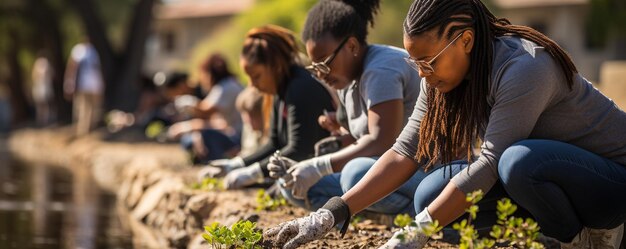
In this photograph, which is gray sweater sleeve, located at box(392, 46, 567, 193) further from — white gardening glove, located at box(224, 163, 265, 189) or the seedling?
white gardening glove, located at box(224, 163, 265, 189)

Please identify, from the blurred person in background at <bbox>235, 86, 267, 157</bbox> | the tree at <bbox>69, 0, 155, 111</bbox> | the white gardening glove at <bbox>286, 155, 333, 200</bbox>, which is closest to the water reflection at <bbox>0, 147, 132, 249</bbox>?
the blurred person in background at <bbox>235, 86, 267, 157</bbox>

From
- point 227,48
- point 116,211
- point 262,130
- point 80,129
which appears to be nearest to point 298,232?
point 262,130

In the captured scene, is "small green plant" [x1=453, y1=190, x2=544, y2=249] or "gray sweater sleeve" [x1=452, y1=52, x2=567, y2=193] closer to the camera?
"small green plant" [x1=453, y1=190, x2=544, y2=249]

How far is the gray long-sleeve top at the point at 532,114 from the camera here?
4121 mm

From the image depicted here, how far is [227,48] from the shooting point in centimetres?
3028

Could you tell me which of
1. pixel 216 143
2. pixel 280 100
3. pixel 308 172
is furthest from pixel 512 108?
pixel 216 143

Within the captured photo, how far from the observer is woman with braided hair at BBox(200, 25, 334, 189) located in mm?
6539

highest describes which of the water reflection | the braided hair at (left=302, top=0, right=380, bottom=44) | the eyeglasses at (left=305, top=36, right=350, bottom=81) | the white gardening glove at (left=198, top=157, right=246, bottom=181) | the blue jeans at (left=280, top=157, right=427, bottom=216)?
the braided hair at (left=302, top=0, right=380, bottom=44)

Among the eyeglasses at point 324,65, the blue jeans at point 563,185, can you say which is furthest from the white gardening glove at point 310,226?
the eyeglasses at point 324,65

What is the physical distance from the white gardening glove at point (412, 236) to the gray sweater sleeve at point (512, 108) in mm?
168

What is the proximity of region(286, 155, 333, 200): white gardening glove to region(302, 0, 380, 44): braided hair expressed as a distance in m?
0.62

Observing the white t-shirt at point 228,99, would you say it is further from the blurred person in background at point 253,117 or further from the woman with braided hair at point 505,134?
the woman with braided hair at point 505,134

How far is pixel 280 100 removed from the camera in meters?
6.88

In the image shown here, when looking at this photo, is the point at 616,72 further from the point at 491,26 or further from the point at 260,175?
the point at 491,26
